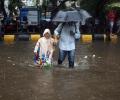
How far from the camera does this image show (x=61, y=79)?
12414 millimetres

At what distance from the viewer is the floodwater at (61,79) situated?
33.6ft

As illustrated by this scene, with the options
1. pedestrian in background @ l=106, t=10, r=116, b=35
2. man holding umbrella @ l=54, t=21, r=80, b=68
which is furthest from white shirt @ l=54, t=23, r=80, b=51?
pedestrian in background @ l=106, t=10, r=116, b=35

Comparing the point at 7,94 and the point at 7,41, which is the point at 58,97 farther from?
the point at 7,41

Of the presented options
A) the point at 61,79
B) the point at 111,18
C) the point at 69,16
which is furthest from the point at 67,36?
the point at 111,18

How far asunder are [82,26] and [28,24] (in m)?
3.44

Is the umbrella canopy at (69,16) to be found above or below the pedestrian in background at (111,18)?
above

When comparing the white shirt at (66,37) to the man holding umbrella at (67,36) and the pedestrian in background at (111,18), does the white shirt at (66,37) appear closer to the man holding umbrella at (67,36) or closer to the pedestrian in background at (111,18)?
the man holding umbrella at (67,36)

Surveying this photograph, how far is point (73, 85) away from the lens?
37.7ft

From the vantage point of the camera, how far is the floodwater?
33.6ft

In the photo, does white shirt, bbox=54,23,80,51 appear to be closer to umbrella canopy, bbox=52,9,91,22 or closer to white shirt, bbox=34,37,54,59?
umbrella canopy, bbox=52,9,91,22

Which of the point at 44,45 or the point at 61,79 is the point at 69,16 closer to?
the point at 44,45

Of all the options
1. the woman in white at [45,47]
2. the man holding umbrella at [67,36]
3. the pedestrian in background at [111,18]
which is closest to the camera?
the man holding umbrella at [67,36]

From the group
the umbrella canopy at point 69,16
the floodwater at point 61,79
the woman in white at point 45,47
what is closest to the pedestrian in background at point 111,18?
the floodwater at point 61,79

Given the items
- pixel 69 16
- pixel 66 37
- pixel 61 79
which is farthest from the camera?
pixel 69 16
